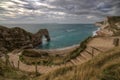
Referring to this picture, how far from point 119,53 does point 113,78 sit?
2.43 meters

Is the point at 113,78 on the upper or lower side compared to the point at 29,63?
upper

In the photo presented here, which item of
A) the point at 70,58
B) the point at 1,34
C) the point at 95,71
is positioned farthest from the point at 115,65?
the point at 1,34

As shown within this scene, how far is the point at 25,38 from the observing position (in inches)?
2366

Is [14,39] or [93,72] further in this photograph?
[14,39]

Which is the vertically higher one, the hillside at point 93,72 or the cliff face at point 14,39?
the hillside at point 93,72

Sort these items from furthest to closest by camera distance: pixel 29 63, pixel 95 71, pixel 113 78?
pixel 29 63 → pixel 95 71 → pixel 113 78

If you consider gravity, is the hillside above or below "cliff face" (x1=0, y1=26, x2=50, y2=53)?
above

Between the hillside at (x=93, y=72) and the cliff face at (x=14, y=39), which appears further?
the cliff face at (x=14, y=39)

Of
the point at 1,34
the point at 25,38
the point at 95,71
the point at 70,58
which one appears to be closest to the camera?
the point at 95,71

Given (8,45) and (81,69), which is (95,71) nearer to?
(81,69)

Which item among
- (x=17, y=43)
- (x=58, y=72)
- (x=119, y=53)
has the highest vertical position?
(x=119, y=53)

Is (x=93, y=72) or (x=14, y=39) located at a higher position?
(x=93, y=72)

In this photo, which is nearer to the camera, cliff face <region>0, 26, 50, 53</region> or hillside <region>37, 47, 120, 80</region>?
hillside <region>37, 47, 120, 80</region>

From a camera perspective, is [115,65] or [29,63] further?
[29,63]
